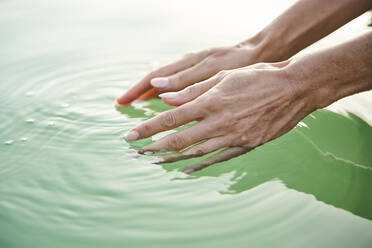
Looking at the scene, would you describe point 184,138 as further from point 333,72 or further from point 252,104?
point 333,72

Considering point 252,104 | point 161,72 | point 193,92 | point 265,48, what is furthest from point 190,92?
point 265,48

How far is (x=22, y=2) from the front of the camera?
3.08 meters

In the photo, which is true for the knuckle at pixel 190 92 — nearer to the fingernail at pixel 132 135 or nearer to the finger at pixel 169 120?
the finger at pixel 169 120

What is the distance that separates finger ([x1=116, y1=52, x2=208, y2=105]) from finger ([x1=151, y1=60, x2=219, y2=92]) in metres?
0.05

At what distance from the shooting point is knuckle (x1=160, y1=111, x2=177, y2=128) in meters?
1.57

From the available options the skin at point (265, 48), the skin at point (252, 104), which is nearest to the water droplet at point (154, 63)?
the skin at point (265, 48)

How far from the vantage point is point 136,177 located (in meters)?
1.54

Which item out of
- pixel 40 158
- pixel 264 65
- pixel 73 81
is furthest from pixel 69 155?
pixel 264 65

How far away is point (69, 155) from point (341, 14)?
153cm

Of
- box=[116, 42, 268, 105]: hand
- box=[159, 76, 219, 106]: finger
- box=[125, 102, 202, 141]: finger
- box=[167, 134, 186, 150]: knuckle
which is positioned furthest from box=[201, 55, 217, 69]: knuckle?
box=[167, 134, 186, 150]: knuckle

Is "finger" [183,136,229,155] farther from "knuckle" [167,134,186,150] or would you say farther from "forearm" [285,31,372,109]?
"forearm" [285,31,372,109]

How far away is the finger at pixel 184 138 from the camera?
1.54 meters

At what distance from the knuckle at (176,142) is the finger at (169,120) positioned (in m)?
0.06

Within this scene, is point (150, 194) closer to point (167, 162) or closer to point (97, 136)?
point (167, 162)
